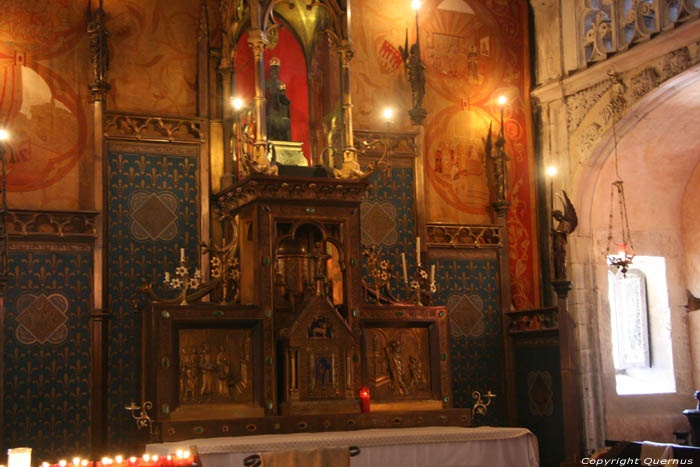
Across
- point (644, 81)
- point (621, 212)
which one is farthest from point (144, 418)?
point (621, 212)

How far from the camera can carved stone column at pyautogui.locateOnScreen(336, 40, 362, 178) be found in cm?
1003

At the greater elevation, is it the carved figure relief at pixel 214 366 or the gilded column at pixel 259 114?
the gilded column at pixel 259 114

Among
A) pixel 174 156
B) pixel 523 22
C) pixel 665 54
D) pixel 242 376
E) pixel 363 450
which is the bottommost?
pixel 363 450

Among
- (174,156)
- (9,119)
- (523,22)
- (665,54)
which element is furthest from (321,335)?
(523,22)

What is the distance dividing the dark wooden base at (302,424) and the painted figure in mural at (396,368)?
36 centimetres

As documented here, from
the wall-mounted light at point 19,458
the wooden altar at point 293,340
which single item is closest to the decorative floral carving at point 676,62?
the wooden altar at point 293,340

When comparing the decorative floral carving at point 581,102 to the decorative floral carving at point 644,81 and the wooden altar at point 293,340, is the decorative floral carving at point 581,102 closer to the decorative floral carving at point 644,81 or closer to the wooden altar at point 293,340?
the decorative floral carving at point 644,81

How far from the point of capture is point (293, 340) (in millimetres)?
9211

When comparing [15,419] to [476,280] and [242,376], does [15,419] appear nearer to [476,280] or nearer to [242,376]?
[242,376]

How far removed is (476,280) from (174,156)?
4.46 meters

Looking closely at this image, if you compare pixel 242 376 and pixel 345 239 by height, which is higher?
pixel 345 239

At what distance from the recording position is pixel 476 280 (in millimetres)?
12492

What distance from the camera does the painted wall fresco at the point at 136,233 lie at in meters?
10.2

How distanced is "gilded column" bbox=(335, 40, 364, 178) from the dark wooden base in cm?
264
